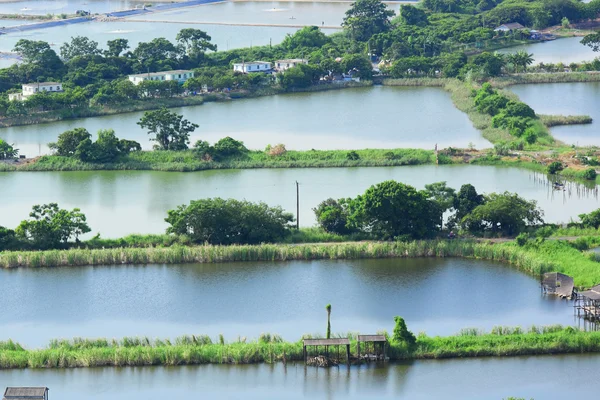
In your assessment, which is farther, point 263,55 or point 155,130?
point 263,55

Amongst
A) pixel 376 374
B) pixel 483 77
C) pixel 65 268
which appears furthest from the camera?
pixel 483 77

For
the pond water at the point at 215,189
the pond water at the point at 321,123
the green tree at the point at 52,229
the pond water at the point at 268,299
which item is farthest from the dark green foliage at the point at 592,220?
the green tree at the point at 52,229

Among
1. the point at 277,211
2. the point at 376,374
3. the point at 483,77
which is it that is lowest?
the point at 376,374

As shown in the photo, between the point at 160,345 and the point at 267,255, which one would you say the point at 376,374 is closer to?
the point at 160,345

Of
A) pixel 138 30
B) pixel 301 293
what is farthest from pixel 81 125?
pixel 138 30

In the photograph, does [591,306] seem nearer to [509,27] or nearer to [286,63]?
[286,63]

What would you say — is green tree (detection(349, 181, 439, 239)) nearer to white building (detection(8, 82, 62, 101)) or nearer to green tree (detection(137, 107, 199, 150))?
green tree (detection(137, 107, 199, 150))

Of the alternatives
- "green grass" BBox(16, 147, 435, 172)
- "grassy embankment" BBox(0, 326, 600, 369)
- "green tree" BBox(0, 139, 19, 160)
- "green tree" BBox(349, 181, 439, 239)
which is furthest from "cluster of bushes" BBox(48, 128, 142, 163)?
"grassy embankment" BBox(0, 326, 600, 369)
